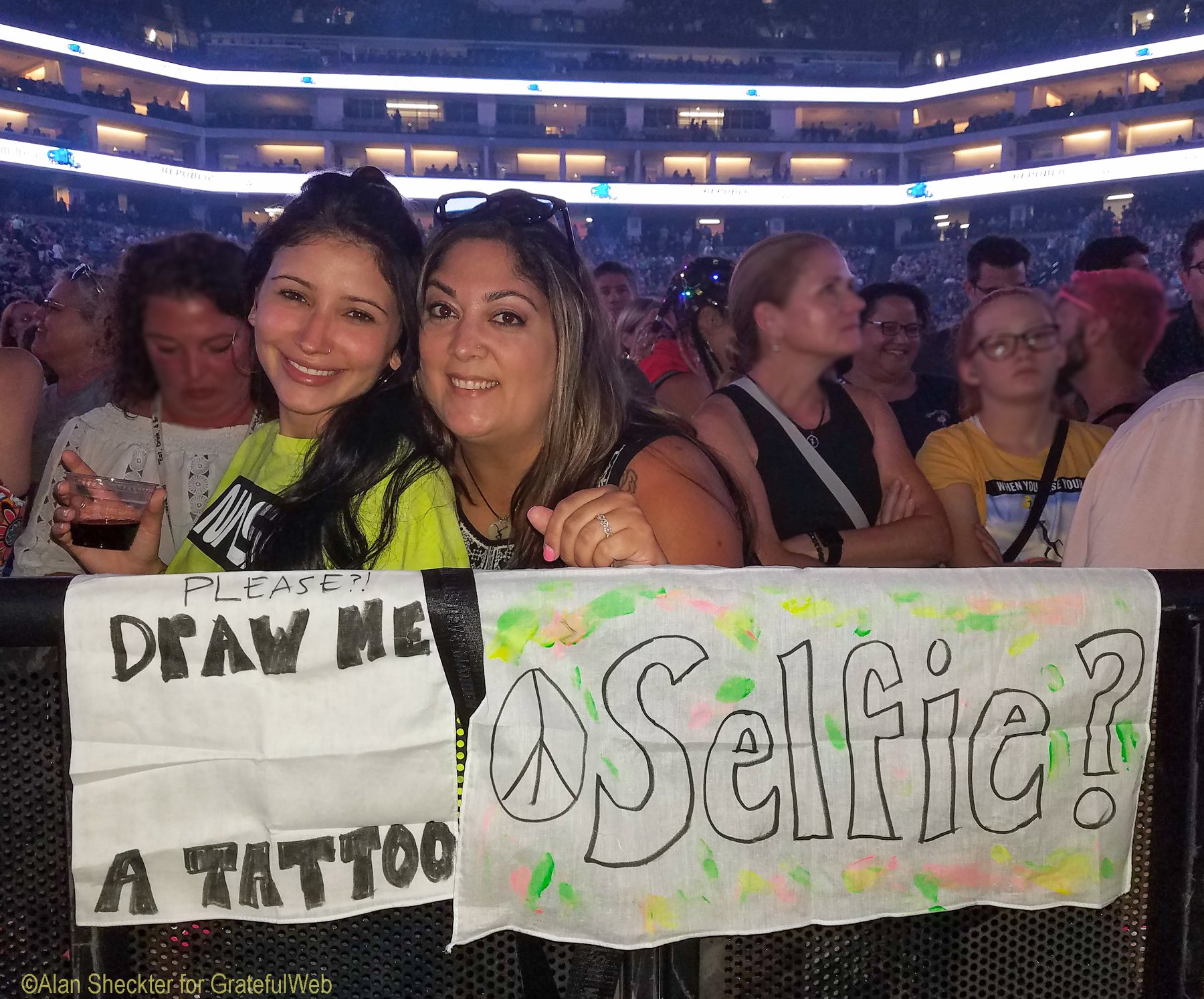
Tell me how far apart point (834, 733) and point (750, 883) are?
7.3 inches

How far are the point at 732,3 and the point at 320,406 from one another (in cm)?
5416

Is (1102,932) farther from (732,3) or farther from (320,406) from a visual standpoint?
(732,3)

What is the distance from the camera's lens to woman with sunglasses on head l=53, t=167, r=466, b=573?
1.76m

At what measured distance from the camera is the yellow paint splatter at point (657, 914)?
1073 mm

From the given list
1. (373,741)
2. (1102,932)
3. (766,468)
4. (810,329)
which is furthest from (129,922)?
(810,329)

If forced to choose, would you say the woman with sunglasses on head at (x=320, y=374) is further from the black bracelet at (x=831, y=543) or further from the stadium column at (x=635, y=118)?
the stadium column at (x=635, y=118)

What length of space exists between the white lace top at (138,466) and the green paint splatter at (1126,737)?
2107 mm

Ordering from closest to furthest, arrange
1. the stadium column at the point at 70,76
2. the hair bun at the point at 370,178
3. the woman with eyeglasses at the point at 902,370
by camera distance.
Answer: the hair bun at the point at 370,178
the woman with eyeglasses at the point at 902,370
the stadium column at the point at 70,76

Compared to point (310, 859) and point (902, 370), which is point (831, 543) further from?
→ point (902, 370)

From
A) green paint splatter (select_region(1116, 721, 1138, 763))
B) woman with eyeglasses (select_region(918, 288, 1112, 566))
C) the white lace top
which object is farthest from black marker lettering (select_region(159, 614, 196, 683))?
woman with eyeglasses (select_region(918, 288, 1112, 566))

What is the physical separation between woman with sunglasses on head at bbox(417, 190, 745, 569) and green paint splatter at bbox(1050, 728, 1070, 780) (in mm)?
647

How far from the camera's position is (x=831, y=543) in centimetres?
258

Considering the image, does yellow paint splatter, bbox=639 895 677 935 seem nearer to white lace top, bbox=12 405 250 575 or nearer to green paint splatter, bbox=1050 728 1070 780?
green paint splatter, bbox=1050 728 1070 780

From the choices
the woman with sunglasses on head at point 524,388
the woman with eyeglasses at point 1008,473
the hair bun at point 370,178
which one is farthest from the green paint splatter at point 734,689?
the woman with eyeglasses at point 1008,473
